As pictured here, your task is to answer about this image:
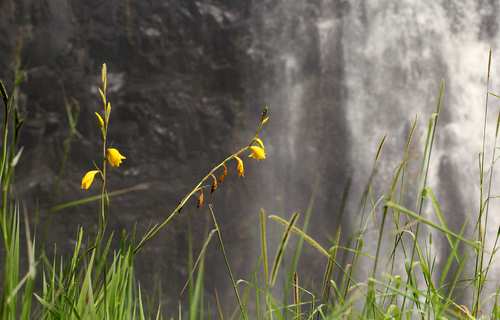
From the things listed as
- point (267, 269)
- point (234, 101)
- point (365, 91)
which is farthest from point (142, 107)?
point (267, 269)

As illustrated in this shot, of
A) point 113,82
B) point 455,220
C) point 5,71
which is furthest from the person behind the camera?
point 455,220

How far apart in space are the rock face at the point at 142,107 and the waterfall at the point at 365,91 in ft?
1.36

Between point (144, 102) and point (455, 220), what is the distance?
3.40 metres

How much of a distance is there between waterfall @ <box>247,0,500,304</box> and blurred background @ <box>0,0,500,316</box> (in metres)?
0.01

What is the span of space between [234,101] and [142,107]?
0.93 metres

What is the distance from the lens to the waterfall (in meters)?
3.43

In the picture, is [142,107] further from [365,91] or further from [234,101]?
[365,91]

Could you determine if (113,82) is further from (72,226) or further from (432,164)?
(432,164)

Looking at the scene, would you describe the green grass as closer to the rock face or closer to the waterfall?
the rock face

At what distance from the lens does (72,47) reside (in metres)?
3.21

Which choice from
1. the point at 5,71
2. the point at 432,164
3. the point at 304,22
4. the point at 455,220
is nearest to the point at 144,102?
the point at 5,71

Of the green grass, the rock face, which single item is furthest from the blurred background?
the green grass

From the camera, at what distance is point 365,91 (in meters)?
3.65

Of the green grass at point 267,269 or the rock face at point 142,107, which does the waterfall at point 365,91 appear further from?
the green grass at point 267,269
